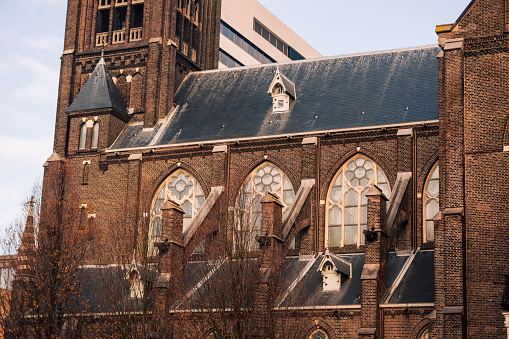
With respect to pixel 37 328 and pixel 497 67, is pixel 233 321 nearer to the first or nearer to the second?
pixel 37 328

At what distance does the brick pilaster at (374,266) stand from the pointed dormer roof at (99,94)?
16.7 meters

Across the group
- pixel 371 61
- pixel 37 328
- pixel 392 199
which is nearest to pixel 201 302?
pixel 37 328

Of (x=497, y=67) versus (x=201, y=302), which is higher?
(x=497, y=67)

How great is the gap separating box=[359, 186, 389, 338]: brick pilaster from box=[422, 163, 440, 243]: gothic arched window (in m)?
3.19

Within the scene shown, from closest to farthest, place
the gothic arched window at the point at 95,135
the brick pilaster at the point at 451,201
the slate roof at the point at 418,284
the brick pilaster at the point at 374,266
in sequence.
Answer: the brick pilaster at the point at 451,201
the brick pilaster at the point at 374,266
the slate roof at the point at 418,284
the gothic arched window at the point at 95,135

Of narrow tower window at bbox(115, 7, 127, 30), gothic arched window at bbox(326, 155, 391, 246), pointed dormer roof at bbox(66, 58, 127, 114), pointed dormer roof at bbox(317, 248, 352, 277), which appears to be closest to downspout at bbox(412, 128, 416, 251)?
gothic arched window at bbox(326, 155, 391, 246)

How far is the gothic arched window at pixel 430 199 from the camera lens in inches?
1578

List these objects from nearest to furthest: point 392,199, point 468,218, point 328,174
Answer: point 468,218
point 392,199
point 328,174

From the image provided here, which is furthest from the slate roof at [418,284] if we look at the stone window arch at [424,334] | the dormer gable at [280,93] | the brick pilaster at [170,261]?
A: the dormer gable at [280,93]

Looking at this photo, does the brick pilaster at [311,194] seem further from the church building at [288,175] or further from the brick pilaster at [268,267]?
the brick pilaster at [268,267]

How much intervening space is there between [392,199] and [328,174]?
417 centimetres

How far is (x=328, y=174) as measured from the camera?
42375mm

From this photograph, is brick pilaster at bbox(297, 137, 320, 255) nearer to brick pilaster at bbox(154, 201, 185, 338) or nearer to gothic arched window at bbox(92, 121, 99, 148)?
brick pilaster at bbox(154, 201, 185, 338)

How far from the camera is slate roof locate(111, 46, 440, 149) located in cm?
4322
